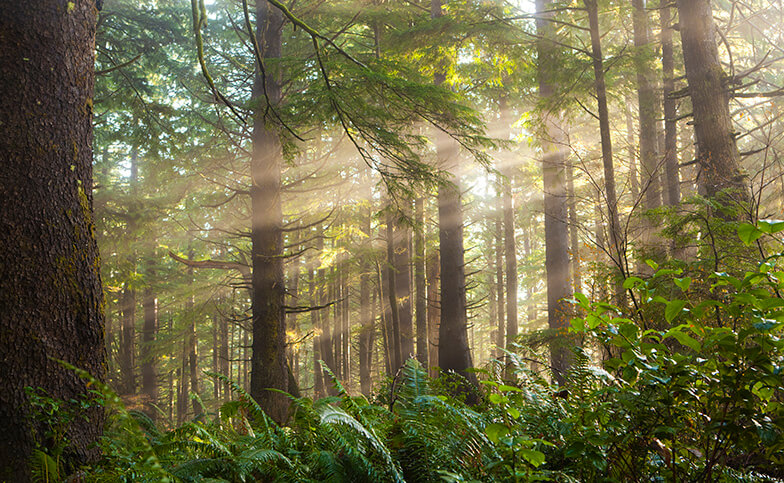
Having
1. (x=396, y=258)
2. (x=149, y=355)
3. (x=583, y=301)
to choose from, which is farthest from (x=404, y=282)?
(x=583, y=301)

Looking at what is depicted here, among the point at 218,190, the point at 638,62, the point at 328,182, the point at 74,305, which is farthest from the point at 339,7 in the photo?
the point at 74,305

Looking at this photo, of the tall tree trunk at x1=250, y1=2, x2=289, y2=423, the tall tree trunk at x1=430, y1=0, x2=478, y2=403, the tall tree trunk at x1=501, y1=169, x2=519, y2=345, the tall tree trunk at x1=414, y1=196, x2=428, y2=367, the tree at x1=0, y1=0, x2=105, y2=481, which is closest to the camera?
the tree at x1=0, y1=0, x2=105, y2=481

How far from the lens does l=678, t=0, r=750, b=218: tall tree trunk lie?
7160mm

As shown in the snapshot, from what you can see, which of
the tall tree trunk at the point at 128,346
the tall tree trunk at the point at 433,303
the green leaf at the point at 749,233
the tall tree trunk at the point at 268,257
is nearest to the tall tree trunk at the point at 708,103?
the green leaf at the point at 749,233

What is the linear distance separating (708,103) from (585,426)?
25.9ft

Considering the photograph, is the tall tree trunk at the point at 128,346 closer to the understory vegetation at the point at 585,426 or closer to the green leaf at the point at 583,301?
the understory vegetation at the point at 585,426

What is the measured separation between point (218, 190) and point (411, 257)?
7.23 meters

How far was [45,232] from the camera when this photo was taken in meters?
2.65

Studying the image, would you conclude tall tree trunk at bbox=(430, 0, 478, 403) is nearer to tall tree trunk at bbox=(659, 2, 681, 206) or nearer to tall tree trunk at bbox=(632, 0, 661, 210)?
tall tree trunk at bbox=(632, 0, 661, 210)

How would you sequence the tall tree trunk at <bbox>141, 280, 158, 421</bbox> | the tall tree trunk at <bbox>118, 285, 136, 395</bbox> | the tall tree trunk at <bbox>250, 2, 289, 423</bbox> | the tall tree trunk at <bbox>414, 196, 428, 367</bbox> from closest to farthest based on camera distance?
the tall tree trunk at <bbox>250, 2, 289, 423</bbox> → the tall tree trunk at <bbox>414, 196, 428, 367</bbox> → the tall tree trunk at <bbox>141, 280, 158, 421</bbox> → the tall tree trunk at <bbox>118, 285, 136, 395</bbox>

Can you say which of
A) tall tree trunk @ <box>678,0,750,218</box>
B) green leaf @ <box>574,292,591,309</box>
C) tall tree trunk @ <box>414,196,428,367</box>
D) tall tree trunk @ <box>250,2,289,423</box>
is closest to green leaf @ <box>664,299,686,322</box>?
green leaf @ <box>574,292,591,309</box>

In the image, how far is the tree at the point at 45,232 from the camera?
2.44 m

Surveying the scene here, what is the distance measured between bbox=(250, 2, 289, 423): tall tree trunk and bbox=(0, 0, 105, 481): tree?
5334 mm

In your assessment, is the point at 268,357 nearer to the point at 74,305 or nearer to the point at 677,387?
the point at 74,305
